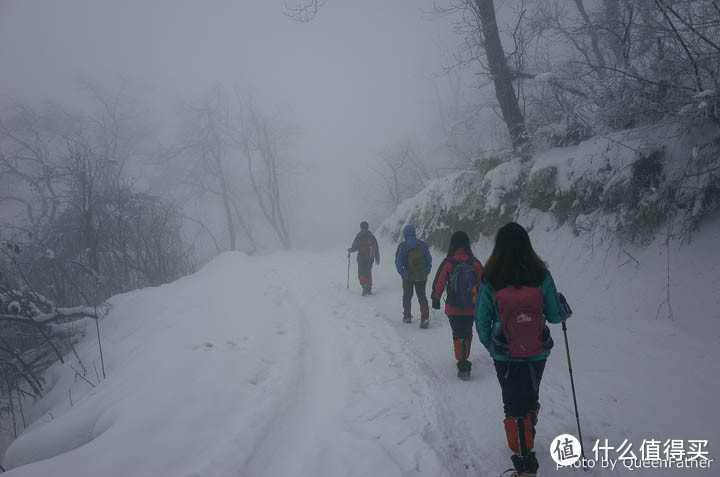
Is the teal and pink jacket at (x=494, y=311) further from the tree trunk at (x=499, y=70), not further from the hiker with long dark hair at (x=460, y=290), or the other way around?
the tree trunk at (x=499, y=70)

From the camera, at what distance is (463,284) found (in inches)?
174

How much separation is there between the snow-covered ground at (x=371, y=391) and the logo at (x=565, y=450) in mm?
77

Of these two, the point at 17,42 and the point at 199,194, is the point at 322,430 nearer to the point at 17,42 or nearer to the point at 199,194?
the point at 199,194

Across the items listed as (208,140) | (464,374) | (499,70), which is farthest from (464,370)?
(208,140)

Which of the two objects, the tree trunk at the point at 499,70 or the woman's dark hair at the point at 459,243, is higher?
the tree trunk at the point at 499,70

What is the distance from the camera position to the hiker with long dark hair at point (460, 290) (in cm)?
441

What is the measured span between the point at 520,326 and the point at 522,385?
1.83 feet

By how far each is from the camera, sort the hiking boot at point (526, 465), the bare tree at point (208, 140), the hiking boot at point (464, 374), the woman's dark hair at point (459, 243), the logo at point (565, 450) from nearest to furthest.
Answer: the hiking boot at point (526, 465) < the logo at point (565, 450) < the hiking boot at point (464, 374) < the woman's dark hair at point (459, 243) < the bare tree at point (208, 140)

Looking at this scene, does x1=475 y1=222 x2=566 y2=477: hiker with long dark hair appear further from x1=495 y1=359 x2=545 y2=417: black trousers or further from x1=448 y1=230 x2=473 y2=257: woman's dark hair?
x1=448 y1=230 x2=473 y2=257: woman's dark hair

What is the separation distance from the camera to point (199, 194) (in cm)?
2727

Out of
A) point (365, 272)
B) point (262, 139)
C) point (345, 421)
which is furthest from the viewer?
point (262, 139)

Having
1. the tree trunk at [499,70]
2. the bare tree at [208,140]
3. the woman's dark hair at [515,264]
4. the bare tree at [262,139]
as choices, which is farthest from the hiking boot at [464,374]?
the bare tree at [208,140]

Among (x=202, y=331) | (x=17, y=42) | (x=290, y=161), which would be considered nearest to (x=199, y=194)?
(x=290, y=161)

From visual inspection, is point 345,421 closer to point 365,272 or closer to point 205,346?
point 205,346
